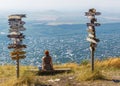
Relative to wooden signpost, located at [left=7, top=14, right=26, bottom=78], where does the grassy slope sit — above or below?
below

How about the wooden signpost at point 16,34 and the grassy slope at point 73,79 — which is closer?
the grassy slope at point 73,79

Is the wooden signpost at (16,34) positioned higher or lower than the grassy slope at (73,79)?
higher

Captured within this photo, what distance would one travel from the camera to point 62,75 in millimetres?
20906

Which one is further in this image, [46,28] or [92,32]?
[46,28]

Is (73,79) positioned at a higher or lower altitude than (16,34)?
lower

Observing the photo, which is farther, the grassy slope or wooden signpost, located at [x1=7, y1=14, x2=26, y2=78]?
wooden signpost, located at [x1=7, y1=14, x2=26, y2=78]

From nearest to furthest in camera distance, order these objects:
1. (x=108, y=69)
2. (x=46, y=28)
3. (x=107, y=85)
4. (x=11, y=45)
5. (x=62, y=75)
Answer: (x=107, y=85), (x=11, y=45), (x=62, y=75), (x=108, y=69), (x=46, y=28)

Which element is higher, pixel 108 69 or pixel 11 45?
pixel 11 45

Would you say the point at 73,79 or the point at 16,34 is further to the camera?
the point at 73,79

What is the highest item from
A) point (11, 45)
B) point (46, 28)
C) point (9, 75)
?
point (11, 45)

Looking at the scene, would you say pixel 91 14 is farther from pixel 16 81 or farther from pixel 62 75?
pixel 16 81

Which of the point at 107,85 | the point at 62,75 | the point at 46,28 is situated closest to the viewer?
the point at 107,85

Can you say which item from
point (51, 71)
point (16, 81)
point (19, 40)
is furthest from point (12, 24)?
point (51, 71)

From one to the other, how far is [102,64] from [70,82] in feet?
17.3
